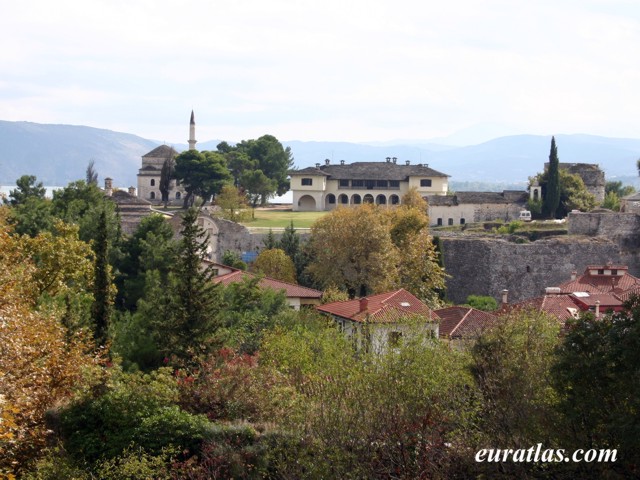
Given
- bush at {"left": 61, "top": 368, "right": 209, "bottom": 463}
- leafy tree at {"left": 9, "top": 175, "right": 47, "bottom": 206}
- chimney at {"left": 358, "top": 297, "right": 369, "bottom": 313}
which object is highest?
leafy tree at {"left": 9, "top": 175, "right": 47, "bottom": 206}

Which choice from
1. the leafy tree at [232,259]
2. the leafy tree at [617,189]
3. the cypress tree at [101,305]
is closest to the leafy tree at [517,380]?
the cypress tree at [101,305]

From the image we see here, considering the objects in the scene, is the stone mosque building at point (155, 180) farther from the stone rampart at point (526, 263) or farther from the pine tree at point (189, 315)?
the pine tree at point (189, 315)

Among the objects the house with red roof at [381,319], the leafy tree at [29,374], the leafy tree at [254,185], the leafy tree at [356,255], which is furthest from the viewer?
the leafy tree at [254,185]

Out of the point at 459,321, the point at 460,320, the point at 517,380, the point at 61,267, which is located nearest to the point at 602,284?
the point at 460,320

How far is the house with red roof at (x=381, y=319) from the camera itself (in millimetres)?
24750

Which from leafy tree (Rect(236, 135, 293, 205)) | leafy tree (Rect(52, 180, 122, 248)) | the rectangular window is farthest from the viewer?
leafy tree (Rect(236, 135, 293, 205))

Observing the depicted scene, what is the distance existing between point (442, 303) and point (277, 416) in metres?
30.0

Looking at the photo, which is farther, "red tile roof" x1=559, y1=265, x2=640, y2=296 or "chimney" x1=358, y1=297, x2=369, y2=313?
"red tile roof" x1=559, y1=265, x2=640, y2=296

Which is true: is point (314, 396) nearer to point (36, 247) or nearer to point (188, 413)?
point (188, 413)

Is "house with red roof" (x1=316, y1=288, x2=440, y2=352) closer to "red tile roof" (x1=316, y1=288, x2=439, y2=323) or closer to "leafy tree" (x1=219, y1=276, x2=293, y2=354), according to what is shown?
"red tile roof" (x1=316, y1=288, x2=439, y2=323)

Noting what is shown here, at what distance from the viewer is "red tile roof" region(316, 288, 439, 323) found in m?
30.7

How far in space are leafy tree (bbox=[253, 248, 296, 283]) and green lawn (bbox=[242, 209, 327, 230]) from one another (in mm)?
11742

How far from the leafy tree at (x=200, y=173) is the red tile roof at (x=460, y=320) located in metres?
40.9

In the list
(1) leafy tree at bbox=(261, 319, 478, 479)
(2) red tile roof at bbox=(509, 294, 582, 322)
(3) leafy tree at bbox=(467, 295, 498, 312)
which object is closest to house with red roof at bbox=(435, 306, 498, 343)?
(2) red tile roof at bbox=(509, 294, 582, 322)
